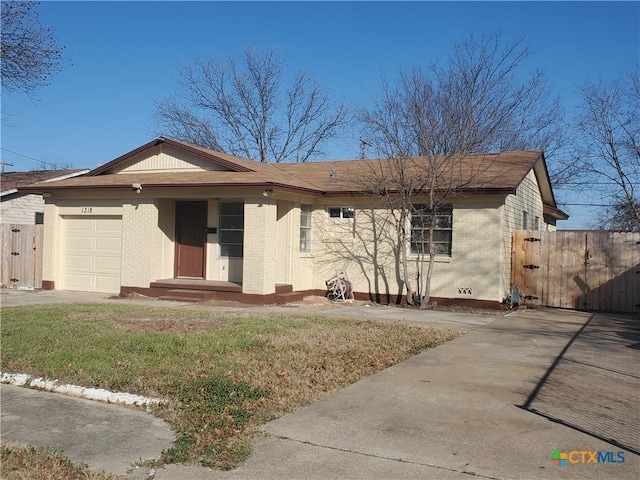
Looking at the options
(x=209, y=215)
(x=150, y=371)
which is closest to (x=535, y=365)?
(x=150, y=371)

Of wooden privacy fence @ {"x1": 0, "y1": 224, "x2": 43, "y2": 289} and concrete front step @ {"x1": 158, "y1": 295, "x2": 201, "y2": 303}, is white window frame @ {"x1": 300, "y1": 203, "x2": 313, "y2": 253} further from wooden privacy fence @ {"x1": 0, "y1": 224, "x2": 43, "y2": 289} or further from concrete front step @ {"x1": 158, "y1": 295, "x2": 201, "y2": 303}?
wooden privacy fence @ {"x1": 0, "y1": 224, "x2": 43, "y2": 289}

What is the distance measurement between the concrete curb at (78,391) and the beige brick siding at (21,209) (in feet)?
60.9

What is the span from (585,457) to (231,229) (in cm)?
1335

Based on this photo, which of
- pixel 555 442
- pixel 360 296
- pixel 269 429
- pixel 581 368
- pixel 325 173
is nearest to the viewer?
→ pixel 555 442

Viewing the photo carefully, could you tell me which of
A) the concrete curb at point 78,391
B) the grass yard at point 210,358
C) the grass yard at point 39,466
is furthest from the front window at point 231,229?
the grass yard at point 39,466

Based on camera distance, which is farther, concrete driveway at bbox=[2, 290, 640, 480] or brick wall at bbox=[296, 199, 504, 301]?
brick wall at bbox=[296, 199, 504, 301]

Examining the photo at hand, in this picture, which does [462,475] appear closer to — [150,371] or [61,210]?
[150,371]

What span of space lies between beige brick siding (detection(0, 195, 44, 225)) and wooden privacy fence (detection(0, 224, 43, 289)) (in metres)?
5.51

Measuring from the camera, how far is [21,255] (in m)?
19.2

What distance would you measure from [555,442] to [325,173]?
50.1ft

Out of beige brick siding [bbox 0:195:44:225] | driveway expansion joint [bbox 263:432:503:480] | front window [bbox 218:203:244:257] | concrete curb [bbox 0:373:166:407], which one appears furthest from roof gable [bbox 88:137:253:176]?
driveway expansion joint [bbox 263:432:503:480]

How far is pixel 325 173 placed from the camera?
20.2 m

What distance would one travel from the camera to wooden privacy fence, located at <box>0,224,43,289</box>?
19.0 metres

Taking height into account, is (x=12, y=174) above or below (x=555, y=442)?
above
